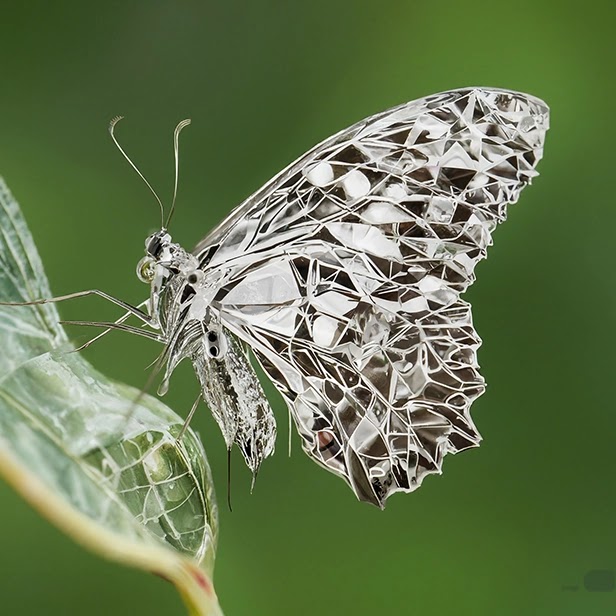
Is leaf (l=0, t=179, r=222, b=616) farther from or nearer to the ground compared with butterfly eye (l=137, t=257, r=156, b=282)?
nearer to the ground

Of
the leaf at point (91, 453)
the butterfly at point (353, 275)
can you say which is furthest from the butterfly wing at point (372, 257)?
the leaf at point (91, 453)

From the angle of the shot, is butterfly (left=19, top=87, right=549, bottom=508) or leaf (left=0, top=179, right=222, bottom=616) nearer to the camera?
leaf (left=0, top=179, right=222, bottom=616)

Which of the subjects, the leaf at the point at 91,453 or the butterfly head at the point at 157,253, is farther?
the butterfly head at the point at 157,253

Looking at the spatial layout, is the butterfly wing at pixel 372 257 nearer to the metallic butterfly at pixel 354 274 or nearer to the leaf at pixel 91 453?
the metallic butterfly at pixel 354 274

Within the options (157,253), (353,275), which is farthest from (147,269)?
(353,275)

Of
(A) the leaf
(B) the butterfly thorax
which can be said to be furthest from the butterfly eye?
(A) the leaf

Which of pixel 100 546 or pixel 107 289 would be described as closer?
pixel 100 546

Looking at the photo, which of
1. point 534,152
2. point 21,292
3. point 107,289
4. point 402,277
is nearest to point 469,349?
point 402,277

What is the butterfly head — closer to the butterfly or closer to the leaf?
the butterfly

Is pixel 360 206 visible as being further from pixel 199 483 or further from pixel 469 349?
pixel 199 483
